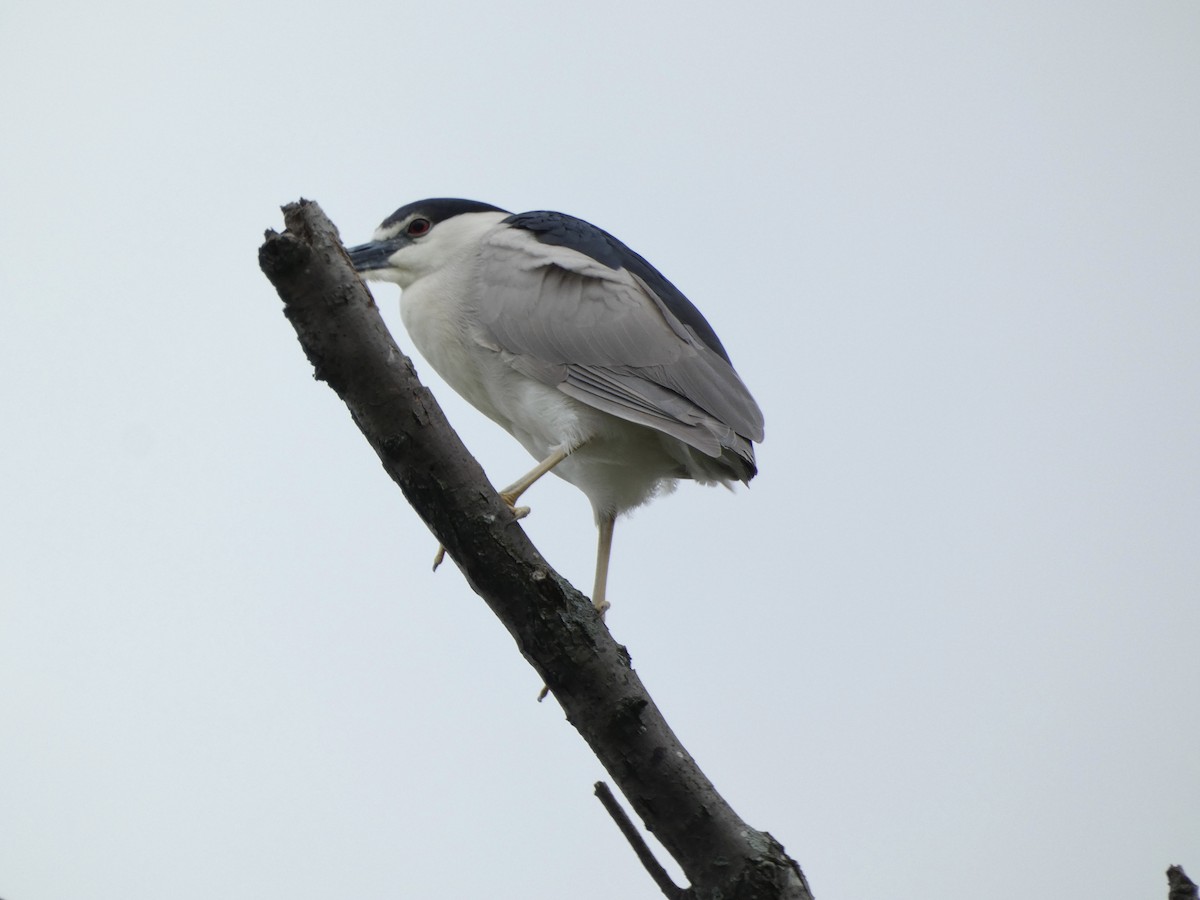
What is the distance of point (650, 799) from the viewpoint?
2.85 meters

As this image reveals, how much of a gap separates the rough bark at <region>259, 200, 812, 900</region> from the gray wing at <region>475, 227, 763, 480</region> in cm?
125

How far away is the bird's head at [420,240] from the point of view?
185 inches

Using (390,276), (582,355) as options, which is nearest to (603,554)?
(582,355)

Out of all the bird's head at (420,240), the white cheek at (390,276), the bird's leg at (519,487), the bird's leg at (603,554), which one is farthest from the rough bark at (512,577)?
the white cheek at (390,276)

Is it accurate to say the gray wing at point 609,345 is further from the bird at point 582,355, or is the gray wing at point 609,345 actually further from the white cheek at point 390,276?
the white cheek at point 390,276

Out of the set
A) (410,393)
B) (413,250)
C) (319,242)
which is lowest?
(410,393)

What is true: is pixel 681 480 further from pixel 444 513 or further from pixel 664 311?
pixel 444 513

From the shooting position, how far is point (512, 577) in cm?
269

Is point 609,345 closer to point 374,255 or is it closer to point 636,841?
→ point 374,255

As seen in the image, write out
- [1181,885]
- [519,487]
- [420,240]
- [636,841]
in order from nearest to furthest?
1. [1181,885]
2. [636,841]
3. [519,487]
4. [420,240]

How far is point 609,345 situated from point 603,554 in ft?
2.90

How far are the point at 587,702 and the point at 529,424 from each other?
5.21 ft

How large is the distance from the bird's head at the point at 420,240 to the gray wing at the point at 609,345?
0.25 meters

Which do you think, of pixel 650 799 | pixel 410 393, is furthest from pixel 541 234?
pixel 650 799
